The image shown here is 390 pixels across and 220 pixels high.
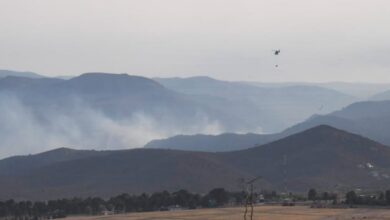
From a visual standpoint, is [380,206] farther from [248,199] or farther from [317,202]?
[248,199]

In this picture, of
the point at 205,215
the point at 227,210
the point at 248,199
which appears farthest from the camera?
the point at 227,210

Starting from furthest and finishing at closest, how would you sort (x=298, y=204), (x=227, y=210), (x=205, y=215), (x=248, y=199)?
(x=298, y=204) < (x=227, y=210) < (x=205, y=215) < (x=248, y=199)

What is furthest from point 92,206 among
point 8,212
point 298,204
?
point 298,204

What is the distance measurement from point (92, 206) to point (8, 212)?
59.9 ft

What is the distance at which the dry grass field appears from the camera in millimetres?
161800

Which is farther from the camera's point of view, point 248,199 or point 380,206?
point 380,206

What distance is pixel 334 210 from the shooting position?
584ft

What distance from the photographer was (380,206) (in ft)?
605

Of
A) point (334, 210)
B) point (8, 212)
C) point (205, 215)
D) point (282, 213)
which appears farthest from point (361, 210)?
point (8, 212)

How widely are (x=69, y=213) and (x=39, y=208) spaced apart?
660cm

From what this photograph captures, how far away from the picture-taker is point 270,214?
16938 cm

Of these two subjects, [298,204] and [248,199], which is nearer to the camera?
[248,199]

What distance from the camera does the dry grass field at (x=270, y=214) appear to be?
161800 mm

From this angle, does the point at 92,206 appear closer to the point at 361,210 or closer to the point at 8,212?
the point at 8,212
